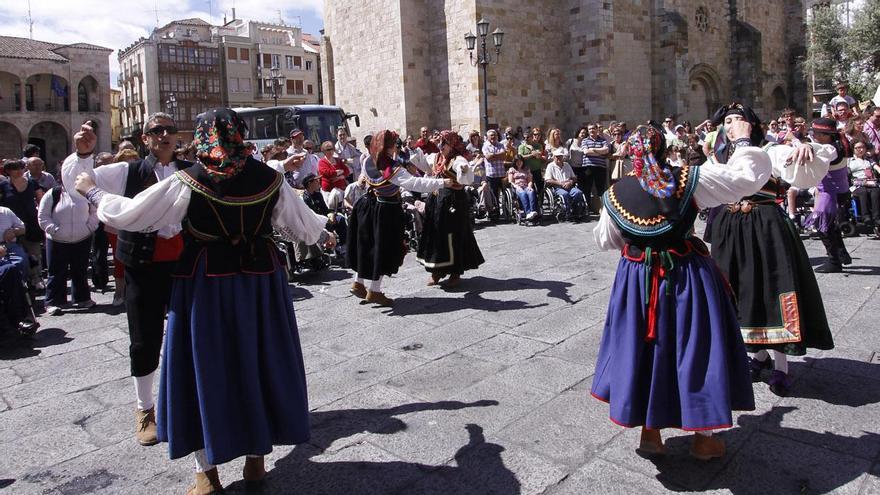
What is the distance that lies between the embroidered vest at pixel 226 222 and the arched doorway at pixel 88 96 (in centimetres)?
4849

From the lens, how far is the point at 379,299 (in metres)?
6.84

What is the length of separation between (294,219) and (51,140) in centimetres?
4900

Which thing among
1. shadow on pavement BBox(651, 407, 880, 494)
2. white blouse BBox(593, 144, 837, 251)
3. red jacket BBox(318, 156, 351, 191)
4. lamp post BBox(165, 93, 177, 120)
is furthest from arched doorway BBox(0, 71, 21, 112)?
shadow on pavement BBox(651, 407, 880, 494)

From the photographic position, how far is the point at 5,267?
622 cm

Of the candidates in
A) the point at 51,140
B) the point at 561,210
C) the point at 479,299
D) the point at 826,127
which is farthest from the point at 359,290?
the point at 51,140

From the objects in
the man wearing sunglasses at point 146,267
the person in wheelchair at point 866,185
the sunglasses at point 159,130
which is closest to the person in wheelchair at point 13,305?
the man wearing sunglasses at point 146,267

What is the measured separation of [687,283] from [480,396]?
1646mm

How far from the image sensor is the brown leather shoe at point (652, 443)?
3.29 m

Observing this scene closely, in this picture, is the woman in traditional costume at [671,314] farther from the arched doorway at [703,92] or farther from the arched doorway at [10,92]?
the arched doorway at [10,92]

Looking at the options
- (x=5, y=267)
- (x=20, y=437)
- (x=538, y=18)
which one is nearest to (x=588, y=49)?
(x=538, y=18)

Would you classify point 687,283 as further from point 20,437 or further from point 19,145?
point 19,145

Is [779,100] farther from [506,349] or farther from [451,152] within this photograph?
[506,349]

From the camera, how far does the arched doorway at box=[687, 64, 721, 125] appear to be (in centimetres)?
2534

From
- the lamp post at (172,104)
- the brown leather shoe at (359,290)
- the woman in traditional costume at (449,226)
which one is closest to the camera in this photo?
the brown leather shoe at (359,290)
